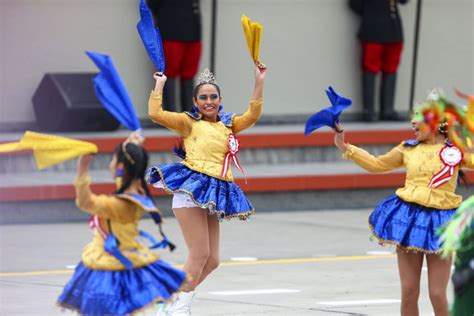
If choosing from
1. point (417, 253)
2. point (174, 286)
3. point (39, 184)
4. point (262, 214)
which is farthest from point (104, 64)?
point (262, 214)

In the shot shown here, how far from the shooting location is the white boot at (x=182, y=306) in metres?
9.48

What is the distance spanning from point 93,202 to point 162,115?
7.53ft

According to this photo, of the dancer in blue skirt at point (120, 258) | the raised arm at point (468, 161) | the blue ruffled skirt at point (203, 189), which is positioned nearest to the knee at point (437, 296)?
the raised arm at point (468, 161)

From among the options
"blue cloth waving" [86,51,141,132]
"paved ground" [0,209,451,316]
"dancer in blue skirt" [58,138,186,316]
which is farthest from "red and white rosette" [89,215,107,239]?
"paved ground" [0,209,451,316]

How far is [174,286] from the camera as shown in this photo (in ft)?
24.6

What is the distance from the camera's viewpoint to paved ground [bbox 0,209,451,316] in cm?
1058

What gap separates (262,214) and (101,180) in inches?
80.4

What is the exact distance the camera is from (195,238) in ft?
31.6

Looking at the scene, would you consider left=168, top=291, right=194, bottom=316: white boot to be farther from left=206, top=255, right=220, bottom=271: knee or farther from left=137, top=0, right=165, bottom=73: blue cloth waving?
left=137, top=0, right=165, bottom=73: blue cloth waving

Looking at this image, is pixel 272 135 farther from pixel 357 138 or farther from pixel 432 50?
pixel 432 50

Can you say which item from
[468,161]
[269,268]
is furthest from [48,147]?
[269,268]

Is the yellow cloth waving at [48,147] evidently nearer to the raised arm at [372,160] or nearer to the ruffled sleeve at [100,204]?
the ruffled sleeve at [100,204]

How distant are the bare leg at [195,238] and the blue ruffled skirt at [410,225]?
4.46ft

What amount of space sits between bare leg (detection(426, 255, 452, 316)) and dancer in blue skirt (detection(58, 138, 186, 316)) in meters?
1.97
